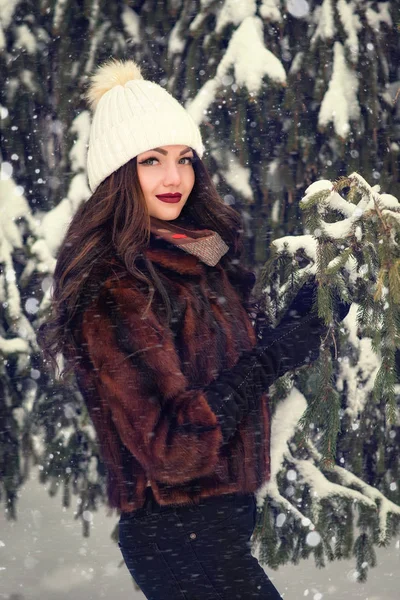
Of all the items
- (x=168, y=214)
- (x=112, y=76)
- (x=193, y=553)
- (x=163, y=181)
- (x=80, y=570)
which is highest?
(x=112, y=76)

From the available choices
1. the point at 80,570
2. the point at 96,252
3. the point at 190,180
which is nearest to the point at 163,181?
the point at 190,180

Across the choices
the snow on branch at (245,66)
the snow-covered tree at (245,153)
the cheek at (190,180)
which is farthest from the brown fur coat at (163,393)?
the snow on branch at (245,66)

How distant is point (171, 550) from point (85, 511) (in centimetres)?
205

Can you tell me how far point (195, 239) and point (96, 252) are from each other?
0.33m

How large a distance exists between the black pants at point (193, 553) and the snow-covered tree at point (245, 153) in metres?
1.41

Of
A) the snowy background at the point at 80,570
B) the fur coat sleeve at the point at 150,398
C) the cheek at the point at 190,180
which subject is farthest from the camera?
the snowy background at the point at 80,570

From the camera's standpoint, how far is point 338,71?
3750mm

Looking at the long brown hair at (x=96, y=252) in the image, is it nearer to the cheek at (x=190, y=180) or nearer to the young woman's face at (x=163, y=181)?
the young woman's face at (x=163, y=181)

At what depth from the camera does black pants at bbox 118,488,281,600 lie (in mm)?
2143

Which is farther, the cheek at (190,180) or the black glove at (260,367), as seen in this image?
the cheek at (190,180)

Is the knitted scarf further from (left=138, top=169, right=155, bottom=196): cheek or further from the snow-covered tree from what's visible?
→ the snow-covered tree

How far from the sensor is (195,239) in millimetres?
2412

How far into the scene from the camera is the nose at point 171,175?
2418 millimetres

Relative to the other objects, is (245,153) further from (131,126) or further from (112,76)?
(131,126)
